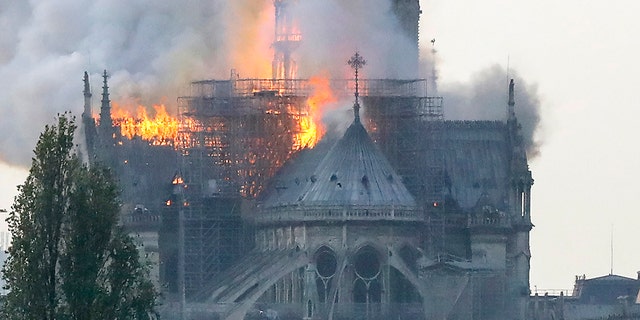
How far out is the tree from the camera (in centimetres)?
10212

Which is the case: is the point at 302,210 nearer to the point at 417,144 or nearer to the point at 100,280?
the point at 417,144

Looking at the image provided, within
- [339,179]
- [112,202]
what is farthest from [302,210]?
[112,202]

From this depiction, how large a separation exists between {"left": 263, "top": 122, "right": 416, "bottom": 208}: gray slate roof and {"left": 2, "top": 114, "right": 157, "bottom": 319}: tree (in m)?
88.0

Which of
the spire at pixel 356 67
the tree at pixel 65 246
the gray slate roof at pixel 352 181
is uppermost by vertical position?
the spire at pixel 356 67

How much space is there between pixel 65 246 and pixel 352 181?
9061cm

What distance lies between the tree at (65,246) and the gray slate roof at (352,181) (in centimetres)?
8795

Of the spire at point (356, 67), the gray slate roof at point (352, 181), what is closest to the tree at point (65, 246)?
Answer: the gray slate roof at point (352, 181)

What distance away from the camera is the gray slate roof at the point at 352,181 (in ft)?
630

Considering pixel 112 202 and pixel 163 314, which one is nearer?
pixel 112 202

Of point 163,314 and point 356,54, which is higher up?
point 356,54

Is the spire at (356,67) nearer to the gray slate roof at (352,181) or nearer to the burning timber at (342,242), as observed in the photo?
the burning timber at (342,242)

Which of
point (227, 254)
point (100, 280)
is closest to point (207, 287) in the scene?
point (227, 254)

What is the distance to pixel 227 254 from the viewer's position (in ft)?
656

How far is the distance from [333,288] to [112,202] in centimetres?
8734
